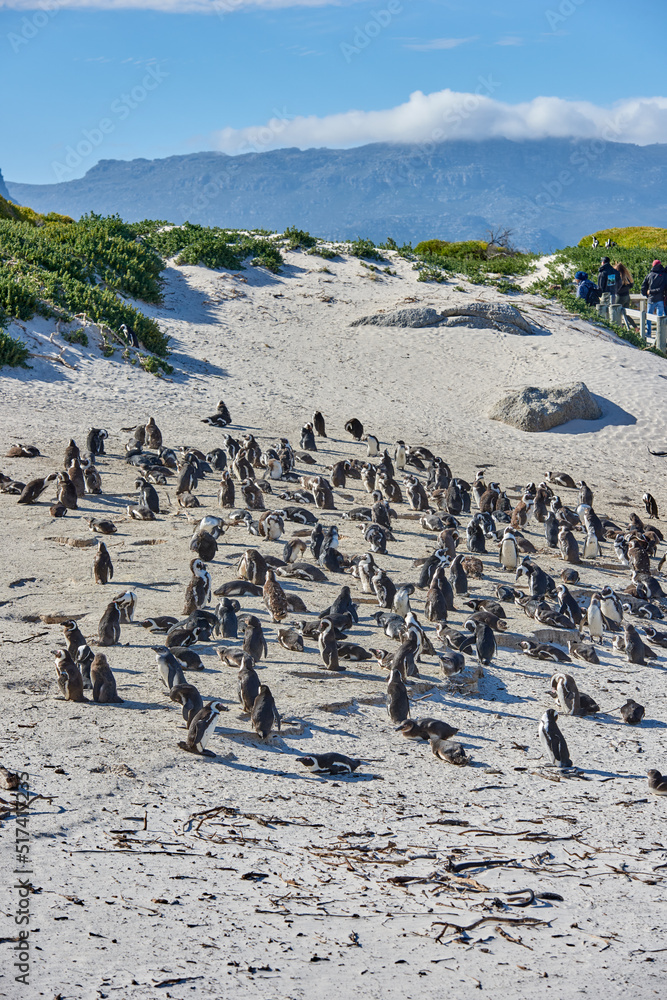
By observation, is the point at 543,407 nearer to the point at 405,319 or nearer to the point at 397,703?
the point at 405,319

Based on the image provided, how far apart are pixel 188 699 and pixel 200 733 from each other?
55 centimetres

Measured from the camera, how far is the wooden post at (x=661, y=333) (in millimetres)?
28688

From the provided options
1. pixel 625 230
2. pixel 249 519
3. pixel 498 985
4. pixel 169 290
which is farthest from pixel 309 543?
pixel 625 230

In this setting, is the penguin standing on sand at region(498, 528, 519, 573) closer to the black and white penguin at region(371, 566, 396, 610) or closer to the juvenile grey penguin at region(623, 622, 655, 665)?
the black and white penguin at region(371, 566, 396, 610)

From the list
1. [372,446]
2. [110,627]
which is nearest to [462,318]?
[372,446]

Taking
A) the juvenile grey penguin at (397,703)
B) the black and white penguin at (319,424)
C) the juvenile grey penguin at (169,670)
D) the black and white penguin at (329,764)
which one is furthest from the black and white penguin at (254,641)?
the black and white penguin at (319,424)

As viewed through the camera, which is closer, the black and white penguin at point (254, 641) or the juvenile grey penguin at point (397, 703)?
the juvenile grey penguin at point (397, 703)

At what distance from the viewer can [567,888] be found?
552 centimetres

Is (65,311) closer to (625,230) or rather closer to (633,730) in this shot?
(633,730)

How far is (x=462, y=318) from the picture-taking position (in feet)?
90.0

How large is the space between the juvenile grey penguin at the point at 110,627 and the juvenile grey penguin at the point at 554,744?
4099mm

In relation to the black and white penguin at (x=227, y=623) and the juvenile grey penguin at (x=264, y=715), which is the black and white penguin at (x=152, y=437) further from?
the juvenile grey penguin at (x=264, y=715)

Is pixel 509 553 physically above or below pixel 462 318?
below

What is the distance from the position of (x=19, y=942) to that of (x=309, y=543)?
821 centimetres
